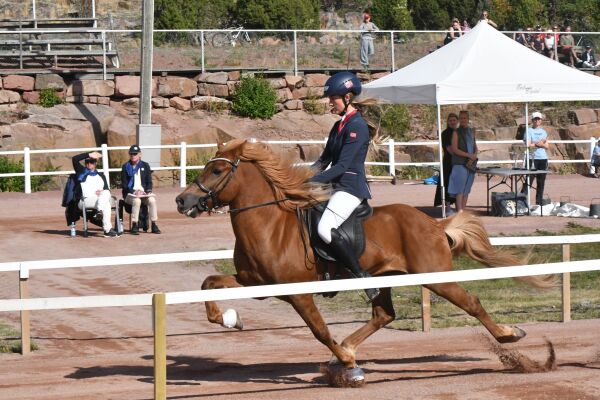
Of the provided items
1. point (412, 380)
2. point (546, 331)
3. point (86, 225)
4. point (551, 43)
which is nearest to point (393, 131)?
point (551, 43)

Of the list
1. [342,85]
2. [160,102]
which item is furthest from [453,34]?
[342,85]

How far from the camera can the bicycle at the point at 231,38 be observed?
3581 cm

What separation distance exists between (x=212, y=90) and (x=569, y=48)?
40.0 feet

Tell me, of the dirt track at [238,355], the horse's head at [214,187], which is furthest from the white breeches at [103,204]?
the horse's head at [214,187]

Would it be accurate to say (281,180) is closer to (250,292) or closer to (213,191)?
(213,191)

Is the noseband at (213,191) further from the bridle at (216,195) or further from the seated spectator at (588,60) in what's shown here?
the seated spectator at (588,60)

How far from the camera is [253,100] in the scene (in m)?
34.5

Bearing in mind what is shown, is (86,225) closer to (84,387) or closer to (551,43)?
(84,387)

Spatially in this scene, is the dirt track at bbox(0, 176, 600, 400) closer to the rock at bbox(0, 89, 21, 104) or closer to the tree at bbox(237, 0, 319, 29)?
the rock at bbox(0, 89, 21, 104)

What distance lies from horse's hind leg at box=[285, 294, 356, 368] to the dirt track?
11.3 inches

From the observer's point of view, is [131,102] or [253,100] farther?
[253,100]

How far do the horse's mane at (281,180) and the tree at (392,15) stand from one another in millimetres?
33768

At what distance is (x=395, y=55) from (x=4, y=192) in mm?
14654

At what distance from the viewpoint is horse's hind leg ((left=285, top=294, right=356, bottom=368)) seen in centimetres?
959
